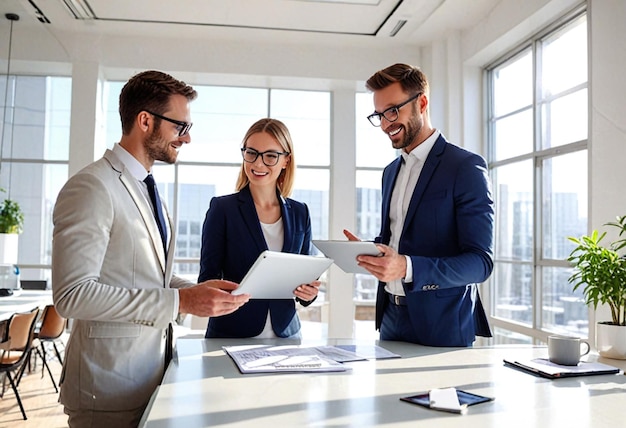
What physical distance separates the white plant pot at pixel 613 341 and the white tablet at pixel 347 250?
115 cm

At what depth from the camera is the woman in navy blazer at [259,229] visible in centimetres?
222

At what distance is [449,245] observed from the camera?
6.86 feet

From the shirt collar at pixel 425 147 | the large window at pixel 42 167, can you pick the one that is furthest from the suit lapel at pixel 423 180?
the large window at pixel 42 167

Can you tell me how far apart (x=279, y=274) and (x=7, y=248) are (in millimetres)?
4538

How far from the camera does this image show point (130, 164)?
1.79m

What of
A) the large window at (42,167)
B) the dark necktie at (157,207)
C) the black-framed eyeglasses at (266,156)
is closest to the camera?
the dark necktie at (157,207)

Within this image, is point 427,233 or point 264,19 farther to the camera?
point 264,19

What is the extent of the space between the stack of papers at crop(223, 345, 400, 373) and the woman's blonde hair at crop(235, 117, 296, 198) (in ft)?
3.08

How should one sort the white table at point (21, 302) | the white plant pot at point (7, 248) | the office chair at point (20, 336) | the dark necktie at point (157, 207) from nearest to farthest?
the dark necktie at point (157, 207)
the office chair at point (20, 336)
the white table at point (21, 302)
the white plant pot at point (7, 248)

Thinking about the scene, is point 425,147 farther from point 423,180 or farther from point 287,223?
point 287,223

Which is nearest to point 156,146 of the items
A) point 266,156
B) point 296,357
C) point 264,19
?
point 266,156

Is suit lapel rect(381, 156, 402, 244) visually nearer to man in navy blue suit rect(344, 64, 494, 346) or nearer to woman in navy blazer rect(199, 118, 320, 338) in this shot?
man in navy blue suit rect(344, 64, 494, 346)

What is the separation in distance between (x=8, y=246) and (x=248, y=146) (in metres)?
3.94

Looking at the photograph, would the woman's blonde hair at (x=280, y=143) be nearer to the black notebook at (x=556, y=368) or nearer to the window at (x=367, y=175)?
the black notebook at (x=556, y=368)
